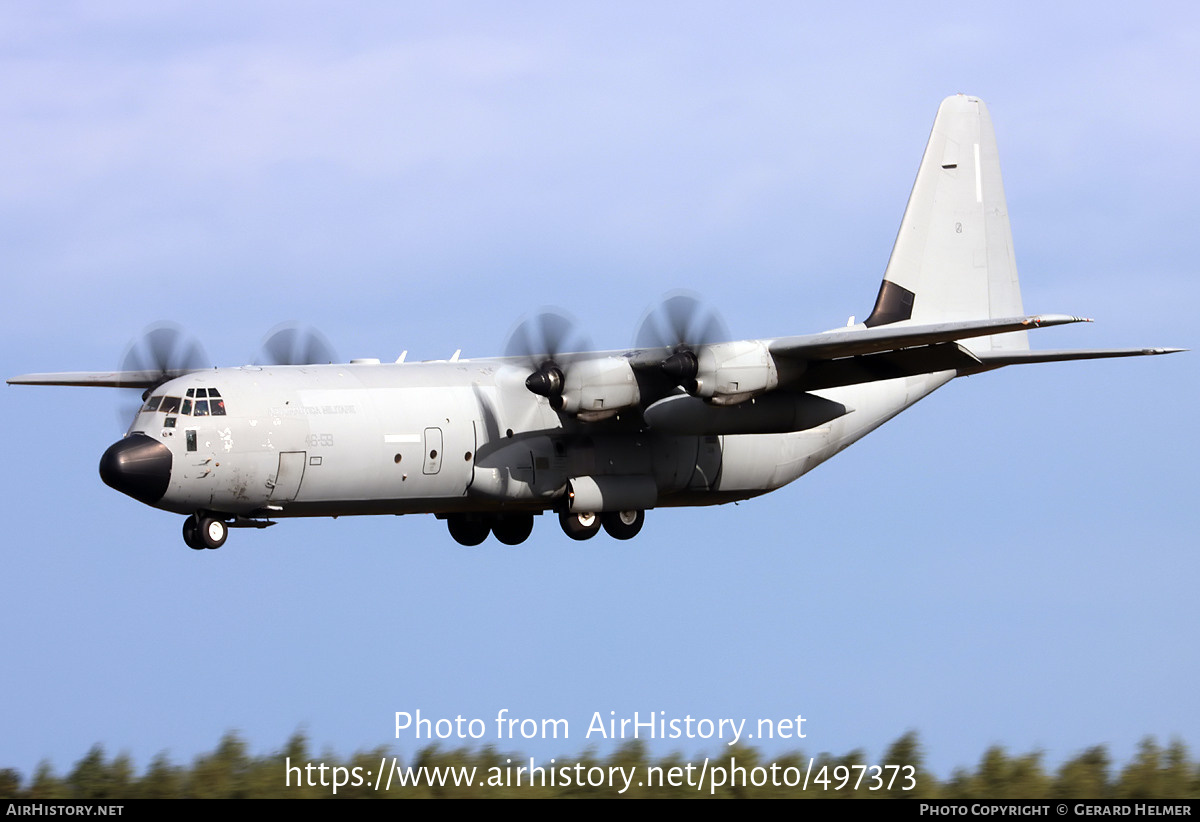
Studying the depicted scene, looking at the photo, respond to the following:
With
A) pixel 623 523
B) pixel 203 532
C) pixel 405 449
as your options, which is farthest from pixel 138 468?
pixel 623 523

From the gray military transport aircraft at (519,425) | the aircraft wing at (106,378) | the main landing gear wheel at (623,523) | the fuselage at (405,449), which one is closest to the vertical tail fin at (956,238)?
the gray military transport aircraft at (519,425)

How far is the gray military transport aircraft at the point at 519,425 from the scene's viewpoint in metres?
21.8

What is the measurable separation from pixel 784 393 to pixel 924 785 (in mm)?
8972

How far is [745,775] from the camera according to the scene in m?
16.9

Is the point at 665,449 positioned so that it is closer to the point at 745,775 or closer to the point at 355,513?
the point at 355,513

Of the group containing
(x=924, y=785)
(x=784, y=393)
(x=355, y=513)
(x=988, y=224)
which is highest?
(x=988, y=224)

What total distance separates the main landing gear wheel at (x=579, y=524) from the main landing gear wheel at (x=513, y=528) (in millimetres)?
1135

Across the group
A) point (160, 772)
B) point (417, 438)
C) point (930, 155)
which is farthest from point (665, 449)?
point (160, 772)

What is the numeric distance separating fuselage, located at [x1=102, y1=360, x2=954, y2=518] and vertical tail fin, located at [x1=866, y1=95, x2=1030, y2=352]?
303 centimetres

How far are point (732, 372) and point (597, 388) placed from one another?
79.4 inches

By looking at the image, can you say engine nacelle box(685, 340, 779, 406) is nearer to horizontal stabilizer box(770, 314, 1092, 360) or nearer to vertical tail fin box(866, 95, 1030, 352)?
horizontal stabilizer box(770, 314, 1092, 360)

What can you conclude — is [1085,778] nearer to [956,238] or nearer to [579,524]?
[579,524]

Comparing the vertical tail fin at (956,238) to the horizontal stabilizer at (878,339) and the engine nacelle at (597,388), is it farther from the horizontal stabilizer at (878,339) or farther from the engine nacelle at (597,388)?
the engine nacelle at (597,388)

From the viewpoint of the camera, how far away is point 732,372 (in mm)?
23250
